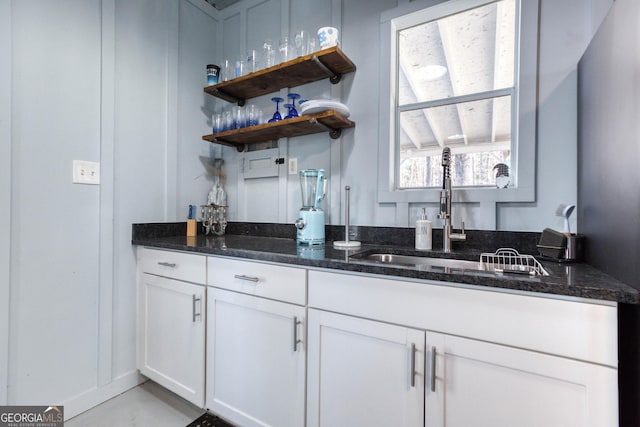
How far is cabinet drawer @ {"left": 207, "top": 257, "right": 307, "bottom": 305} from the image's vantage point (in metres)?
1.19

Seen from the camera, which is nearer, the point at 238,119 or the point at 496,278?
the point at 496,278

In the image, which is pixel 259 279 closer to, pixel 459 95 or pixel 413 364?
pixel 413 364

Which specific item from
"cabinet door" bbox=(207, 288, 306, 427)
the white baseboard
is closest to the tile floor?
the white baseboard

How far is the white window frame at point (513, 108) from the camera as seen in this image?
131cm

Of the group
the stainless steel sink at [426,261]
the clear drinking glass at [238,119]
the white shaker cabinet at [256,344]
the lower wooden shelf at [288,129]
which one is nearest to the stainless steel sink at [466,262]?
the stainless steel sink at [426,261]

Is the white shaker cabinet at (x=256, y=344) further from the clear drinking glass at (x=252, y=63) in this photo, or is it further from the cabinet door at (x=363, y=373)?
the clear drinking glass at (x=252, y=63)

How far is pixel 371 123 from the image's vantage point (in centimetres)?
170

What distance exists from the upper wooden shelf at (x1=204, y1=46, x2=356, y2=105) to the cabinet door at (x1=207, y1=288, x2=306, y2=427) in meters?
1.30

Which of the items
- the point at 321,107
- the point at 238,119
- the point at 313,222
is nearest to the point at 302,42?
the point at 321,107

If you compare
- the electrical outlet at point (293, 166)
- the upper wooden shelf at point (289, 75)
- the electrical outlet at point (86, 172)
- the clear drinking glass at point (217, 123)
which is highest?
the upper wooden shelf at point (289, 75)

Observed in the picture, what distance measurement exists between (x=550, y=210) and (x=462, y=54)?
104cm

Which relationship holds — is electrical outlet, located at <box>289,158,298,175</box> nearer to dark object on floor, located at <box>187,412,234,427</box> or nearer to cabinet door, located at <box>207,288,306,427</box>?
cabinet door, located at <box>207,288,306,427</box>

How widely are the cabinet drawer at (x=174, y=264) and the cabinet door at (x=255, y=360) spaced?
0.44ft

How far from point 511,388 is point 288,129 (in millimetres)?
1592
